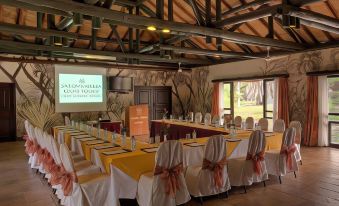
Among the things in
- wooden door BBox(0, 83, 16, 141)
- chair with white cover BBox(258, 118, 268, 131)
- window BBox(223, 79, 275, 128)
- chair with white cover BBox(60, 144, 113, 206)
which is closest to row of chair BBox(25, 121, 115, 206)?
chair with white cover BBox(60, 144, 113, 206)

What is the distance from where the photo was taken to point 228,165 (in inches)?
156

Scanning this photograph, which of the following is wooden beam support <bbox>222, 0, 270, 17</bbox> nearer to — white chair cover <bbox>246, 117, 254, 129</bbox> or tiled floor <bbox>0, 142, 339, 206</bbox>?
white chair cover <bbox>246, 117, 254, 129</bbox>

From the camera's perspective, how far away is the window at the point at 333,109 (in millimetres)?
7512

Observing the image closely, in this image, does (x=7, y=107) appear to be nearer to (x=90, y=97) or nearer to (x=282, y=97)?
(x=90, y=97)

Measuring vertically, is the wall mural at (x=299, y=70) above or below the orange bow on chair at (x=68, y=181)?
above

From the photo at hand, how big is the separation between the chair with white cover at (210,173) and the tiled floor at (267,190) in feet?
0.82

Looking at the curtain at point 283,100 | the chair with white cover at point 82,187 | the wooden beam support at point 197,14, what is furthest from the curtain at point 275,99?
the chair with white cover at point 82,187

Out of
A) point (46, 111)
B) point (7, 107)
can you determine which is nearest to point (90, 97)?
point (46, 111)

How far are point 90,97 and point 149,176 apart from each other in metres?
7.86

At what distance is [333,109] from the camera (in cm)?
762

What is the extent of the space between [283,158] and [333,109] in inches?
173

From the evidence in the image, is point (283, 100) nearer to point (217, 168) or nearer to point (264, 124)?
point (264, 124)

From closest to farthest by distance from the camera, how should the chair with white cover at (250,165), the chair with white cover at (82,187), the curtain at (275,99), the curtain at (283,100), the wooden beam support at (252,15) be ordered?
the chair with white cover at (82,187)
the chair with white cover at (250,165)
the wooden beam support at (252,15)
the curtain at (283,100)
the curtain at (275,99)

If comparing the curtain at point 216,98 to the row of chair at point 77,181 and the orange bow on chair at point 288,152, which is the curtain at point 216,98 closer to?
the orange bow on chair at point 288,152
